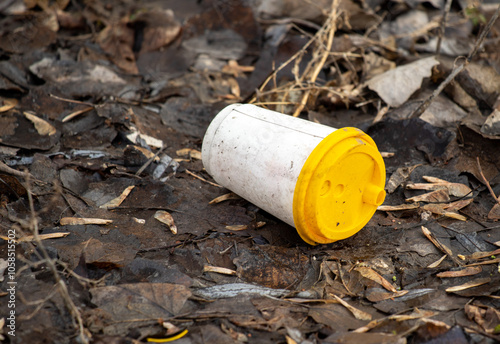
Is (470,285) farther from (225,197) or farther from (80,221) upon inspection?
(80,221)

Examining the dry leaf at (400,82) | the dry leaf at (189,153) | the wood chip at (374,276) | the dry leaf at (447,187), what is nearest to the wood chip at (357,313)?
the wood chip at (374,276)

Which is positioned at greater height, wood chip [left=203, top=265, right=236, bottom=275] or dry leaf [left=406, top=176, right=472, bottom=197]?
dry leaf [left=406, top=176, right=472, bottom=197]

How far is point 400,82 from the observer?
4398 mm

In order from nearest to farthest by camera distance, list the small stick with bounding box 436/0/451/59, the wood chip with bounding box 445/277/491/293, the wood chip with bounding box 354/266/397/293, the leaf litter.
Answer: the leaf litter, the wood chip with bounding box 445/277/491/293, the wood chip with bounding box 354/266/397/293, the small stick with bounding box 436/0/451/59

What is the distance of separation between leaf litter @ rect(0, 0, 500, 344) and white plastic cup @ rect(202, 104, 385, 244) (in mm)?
252

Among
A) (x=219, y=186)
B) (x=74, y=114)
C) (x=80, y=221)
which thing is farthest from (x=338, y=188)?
(x=74, y=114)

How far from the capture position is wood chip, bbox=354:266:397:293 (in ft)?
8.54

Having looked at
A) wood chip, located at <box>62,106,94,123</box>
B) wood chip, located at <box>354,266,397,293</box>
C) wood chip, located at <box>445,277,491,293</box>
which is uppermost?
wood chip, located at <box>62,106,94,123</box>

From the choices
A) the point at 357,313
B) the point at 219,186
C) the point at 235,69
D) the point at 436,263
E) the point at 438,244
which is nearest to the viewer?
the point at 357,313

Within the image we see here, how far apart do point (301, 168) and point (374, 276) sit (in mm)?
793

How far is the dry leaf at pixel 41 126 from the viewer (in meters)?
3.89

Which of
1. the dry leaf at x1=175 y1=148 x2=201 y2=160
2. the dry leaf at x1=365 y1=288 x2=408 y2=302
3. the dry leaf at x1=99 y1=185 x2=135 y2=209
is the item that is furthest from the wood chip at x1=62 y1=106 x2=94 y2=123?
the dry leaf at x1=365 y1=288 x2=408 y2=302

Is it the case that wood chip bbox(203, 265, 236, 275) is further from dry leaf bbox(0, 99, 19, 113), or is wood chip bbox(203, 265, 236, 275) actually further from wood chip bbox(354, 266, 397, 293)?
dry leaf bbox(0, 99, 19, 113)

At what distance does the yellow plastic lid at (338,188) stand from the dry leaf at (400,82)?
1690 millimetres
